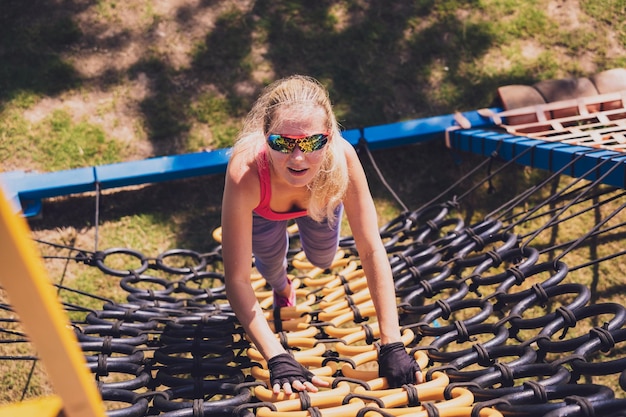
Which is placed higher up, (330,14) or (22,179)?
(330,14)

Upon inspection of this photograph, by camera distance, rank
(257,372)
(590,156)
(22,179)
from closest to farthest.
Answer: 1. (257,372)
2. (590,156)
3. (22,179)

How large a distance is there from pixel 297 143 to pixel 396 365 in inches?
26.1

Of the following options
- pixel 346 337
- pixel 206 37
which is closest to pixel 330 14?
pixel 206 37

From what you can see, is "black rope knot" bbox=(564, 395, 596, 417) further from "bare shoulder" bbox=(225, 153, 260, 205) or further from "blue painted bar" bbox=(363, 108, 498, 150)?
"blue painted bar" bbox=(363, 108, 498, 150)

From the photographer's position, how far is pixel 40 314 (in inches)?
29.7

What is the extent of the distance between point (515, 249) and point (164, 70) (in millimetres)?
2307

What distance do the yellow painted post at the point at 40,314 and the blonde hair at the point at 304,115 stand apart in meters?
1.14

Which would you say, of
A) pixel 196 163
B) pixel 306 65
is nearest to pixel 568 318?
pixel 196 163

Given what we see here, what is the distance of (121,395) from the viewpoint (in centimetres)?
179

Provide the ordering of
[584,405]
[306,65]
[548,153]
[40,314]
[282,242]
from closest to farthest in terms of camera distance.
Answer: [40,314]
[584,405]
[282,242]
[548,153]
[306,65]

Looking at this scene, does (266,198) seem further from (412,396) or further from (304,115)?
(412,396)

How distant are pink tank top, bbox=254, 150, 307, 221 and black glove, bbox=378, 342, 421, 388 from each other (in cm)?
51

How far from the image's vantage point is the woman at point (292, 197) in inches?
72.7

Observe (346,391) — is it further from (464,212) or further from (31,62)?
(31,62)
